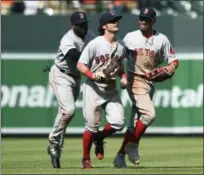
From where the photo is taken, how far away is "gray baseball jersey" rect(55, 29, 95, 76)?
11.7 metres

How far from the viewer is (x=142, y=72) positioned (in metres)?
11.8

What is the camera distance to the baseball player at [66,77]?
38.3 ft

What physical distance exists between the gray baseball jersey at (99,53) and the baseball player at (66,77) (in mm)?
388

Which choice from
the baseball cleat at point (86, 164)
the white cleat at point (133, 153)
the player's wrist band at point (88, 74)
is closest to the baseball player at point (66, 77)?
the baseball cleat at point (86, 164)

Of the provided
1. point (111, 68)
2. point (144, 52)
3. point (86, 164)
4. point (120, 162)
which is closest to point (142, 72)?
point (144, 52)

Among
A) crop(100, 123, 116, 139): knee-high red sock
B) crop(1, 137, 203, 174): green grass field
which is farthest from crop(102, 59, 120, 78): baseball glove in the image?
crop(1, 137, 203, 174): green grass field

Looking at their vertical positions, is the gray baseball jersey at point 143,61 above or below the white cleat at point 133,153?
above

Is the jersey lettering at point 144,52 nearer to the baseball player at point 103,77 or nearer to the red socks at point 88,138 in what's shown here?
the baseball player at point 103,77

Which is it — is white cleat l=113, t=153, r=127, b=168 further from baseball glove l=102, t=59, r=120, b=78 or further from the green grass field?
baseball glove l=102, t=59, r=120, b=78

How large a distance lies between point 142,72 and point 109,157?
9.43 ft

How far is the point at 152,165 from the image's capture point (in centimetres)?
1235

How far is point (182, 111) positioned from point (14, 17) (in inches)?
179

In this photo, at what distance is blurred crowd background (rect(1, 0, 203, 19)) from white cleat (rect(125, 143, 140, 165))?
30.1 feet

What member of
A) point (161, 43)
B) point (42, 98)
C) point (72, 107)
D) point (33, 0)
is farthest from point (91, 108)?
point (33, 0)
